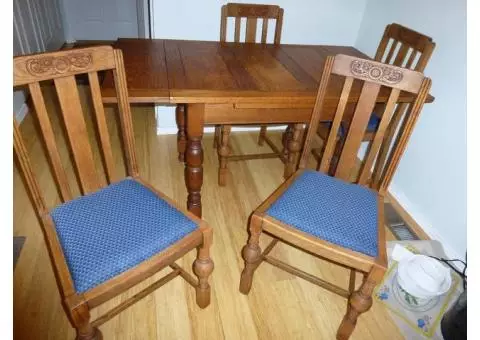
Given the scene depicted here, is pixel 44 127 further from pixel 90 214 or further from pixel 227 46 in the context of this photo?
pixel 227 46

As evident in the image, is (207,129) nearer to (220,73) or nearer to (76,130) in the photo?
(220,73)

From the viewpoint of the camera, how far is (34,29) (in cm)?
325

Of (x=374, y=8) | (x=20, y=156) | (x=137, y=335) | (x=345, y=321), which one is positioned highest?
(x=374, y=8)

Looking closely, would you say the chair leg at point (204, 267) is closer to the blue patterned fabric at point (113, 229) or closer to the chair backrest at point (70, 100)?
the blue patterned fabric at point (113, 229)

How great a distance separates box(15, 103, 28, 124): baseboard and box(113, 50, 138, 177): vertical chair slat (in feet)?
6.03

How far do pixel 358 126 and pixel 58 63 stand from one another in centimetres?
113

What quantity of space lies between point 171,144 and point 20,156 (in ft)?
5.03

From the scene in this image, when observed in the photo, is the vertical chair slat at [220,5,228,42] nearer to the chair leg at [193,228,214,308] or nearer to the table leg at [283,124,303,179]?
the table leg at [283,124,303,179]

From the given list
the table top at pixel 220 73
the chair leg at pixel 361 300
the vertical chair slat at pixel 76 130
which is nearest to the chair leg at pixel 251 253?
the chair leg at pixel 361 300

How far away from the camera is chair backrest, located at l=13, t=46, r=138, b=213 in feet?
3.29

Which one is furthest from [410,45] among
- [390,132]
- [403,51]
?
[390,132]

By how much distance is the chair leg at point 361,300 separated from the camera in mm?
1103

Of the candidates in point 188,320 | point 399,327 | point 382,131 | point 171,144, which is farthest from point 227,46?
point 399,327
